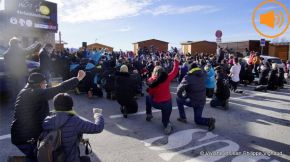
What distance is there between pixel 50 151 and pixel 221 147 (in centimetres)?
348

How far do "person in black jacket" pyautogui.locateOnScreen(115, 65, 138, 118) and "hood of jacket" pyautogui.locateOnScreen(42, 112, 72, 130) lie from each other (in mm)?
3949

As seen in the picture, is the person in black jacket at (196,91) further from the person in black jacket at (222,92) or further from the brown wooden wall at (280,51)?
the brown wooden wall at (280,51)

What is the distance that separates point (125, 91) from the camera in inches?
275

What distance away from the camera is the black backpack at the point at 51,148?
2.89m

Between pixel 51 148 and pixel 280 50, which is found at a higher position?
pixel 280 50

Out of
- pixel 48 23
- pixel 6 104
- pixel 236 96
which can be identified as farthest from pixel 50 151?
pixel 48 23

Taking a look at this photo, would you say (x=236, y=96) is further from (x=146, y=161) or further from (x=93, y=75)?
(x=146, y=161)

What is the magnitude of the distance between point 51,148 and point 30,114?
2.94 feet

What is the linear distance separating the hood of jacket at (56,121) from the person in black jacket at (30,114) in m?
0.67

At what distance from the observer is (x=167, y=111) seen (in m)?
6.00

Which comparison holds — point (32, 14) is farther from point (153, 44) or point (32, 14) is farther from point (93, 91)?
point (93, 91)

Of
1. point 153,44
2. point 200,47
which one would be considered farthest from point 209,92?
point 200,47

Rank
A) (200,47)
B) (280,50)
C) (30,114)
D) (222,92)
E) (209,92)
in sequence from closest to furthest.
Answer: (30,114) → (222,92) → (209,92) → (280,50) → (200,47)

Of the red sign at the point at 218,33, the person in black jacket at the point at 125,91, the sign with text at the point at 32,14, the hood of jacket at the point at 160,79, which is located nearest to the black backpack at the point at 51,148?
the hood of jacket at the point at 160,79
